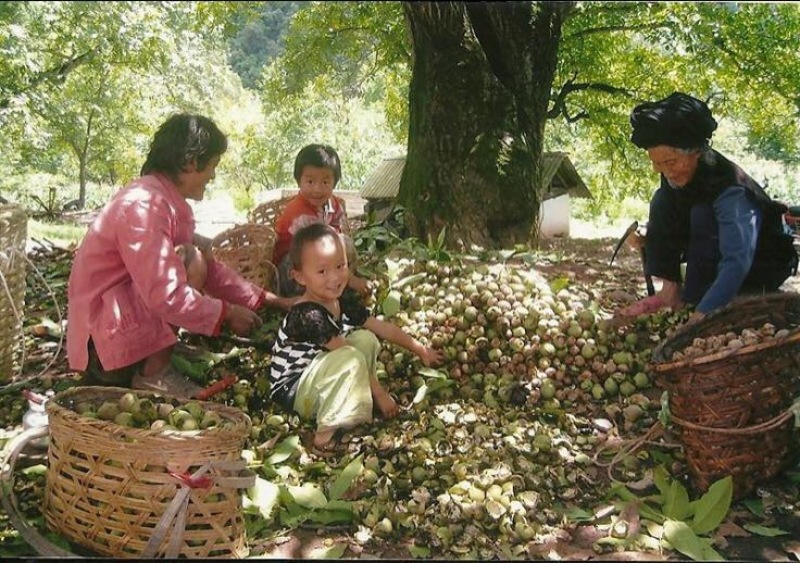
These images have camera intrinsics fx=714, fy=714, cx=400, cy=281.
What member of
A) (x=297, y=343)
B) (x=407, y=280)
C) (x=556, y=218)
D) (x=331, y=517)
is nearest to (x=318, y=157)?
(x=407, y=280)

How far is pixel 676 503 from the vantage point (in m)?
1.99

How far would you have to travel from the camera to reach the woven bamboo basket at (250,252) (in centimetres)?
327

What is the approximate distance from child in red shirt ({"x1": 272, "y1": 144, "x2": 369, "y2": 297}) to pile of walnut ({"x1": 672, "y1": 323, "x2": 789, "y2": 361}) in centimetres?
175

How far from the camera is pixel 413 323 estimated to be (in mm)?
2887

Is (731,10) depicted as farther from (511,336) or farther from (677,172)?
(511,336)

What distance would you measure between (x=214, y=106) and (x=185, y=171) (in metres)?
1.73

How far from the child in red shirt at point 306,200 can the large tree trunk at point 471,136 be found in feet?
2.34

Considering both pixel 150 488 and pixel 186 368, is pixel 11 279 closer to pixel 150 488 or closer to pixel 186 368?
pixel 186 368

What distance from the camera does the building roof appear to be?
635 centimetres

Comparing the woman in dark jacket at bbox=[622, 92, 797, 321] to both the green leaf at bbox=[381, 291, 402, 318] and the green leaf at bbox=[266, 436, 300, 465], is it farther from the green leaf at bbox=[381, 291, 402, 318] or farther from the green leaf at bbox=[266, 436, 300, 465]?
the green leaf at bbox=[266, 436, 300, 465]

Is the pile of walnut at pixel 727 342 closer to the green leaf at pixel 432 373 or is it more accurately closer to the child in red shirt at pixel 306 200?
the green leaf at pixel 432 373

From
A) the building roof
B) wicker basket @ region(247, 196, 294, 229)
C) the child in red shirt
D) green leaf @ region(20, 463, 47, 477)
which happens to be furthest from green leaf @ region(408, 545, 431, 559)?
the building roof

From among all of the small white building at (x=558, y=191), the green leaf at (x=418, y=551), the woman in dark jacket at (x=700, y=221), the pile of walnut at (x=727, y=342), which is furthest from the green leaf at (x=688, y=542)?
the small white building at (x=558, y=191)

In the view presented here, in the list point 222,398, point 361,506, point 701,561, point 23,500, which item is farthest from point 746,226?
point 23,500
